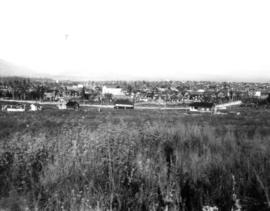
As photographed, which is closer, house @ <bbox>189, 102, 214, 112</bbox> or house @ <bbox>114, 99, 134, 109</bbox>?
house @ <bbox>189, 102, 214, 112</bbox>

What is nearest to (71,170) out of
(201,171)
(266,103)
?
(201,171)

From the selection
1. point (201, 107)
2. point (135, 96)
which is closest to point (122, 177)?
point (201, 107)

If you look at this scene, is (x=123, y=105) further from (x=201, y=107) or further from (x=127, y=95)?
(x=127, y=95)

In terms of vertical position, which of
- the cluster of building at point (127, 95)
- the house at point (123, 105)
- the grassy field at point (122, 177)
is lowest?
the cluster of building at point (127, 95)

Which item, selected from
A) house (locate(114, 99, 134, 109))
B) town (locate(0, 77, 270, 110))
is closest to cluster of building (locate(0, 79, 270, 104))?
town (locate(0, 77, 270, 110))

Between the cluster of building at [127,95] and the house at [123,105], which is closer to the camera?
the house at [123,105]

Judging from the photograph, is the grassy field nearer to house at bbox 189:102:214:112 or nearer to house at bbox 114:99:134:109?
house at bbox 189:102:214:112

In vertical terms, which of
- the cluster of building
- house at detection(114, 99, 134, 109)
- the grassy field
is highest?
the grassy field

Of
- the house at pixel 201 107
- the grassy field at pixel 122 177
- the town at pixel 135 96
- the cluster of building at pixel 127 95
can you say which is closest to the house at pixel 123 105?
the town at pixel 135 96

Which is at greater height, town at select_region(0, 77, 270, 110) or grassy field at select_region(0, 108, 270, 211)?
grassy field at select_region(0, 108, 270, 211)

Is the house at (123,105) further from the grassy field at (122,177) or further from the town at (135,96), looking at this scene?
the grassy field at (122,177)

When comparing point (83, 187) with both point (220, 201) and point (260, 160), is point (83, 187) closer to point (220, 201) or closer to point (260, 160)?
point (220, 201)
